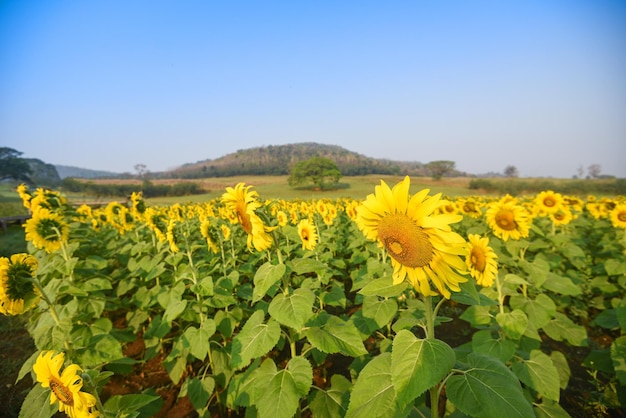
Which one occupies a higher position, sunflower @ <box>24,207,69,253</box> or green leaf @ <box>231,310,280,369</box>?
sunflower @ <box>24,207,69,253</box>

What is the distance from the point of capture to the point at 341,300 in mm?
3371

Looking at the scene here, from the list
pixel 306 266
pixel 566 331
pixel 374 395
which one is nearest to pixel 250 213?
pixel 306 266

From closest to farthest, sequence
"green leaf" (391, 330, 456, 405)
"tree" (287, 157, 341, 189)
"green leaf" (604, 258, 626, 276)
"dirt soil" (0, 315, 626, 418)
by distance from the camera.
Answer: "green leaf" (391, 330, 456, 405) → "dirt soil" (0, 315, 626, 418) → "green leaf" (604, 258, 626, 276) → "tree" (287, 157, 341, 189)

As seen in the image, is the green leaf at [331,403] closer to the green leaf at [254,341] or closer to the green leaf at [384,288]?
the green leaf at [254,341]

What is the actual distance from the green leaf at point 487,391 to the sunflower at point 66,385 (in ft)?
6.55

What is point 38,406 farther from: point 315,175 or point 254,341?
point 315,175

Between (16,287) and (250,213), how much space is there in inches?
85.8

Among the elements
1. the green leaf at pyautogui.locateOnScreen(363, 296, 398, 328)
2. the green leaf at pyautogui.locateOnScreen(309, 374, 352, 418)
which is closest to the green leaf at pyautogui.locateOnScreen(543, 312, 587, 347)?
the green leaf at pyautogui.locateOnScreen(363, 296, 398, 328)

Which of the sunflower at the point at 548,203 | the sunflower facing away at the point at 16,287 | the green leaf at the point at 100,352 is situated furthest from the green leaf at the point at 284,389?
the sunflower at the point at 548,203

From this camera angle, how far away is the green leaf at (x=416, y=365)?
1129 millimetres

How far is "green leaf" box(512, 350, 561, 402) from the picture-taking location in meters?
2.17

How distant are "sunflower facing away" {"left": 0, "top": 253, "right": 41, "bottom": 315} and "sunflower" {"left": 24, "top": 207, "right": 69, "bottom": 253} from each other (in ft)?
5.70

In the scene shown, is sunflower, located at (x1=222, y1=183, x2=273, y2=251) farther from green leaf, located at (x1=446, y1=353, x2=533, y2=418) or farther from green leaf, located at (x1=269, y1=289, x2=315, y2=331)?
green leaf, located at (x1=446, y1=353, x2=533, y2=418)

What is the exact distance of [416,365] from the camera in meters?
1.22
